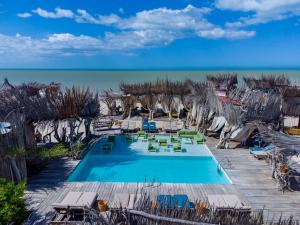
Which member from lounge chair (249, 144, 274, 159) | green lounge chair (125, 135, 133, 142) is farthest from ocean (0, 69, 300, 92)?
lounge chair (249, 144, 274, 159)

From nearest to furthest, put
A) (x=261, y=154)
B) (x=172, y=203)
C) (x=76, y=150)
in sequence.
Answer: (x=172, y=203), (x=261, y=154), (x=76, y=150)

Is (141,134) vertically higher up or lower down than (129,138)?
higher up

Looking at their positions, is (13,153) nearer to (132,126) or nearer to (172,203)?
(172,203)

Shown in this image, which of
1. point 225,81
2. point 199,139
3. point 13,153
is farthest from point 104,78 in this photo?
point 13,153

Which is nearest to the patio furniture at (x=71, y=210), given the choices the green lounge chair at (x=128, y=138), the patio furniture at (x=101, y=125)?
the green lounge chair at (x=128, y=138)

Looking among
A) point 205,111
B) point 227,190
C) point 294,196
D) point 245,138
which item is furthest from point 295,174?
point 205,111

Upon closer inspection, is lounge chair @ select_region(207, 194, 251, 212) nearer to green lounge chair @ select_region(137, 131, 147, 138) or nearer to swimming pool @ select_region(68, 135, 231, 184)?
swimming pool @ select_region(68, 135, 231, 184)

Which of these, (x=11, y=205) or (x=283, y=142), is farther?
(x=283, y=142)
